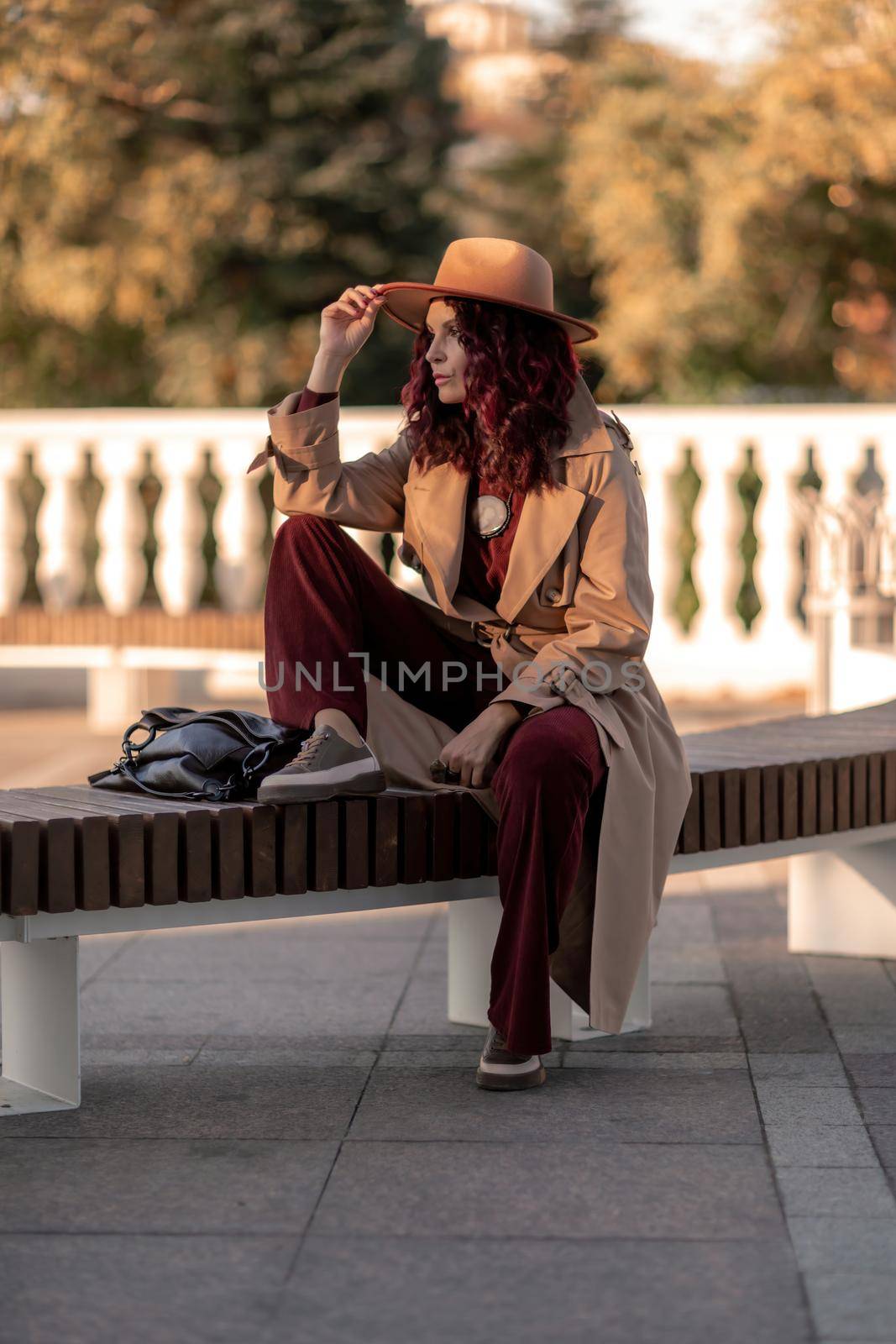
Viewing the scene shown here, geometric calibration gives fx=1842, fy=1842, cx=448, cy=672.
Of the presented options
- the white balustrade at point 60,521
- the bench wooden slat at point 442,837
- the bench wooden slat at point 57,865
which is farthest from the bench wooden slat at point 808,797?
the white balustrade at point 60,521

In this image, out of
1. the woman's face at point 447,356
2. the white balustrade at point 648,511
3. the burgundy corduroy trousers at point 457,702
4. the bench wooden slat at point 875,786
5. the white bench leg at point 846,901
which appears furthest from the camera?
the white balustrade at point 648,511

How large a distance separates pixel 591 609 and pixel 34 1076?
1.45 meters

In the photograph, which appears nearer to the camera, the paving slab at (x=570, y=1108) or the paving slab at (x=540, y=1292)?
the paving slab at (x=540, y=1292)

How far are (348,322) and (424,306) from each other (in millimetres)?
194

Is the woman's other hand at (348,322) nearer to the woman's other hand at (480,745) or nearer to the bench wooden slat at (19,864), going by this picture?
the woman's other hand at (480,745)

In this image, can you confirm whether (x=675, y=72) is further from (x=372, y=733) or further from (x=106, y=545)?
(x=372, y=733)

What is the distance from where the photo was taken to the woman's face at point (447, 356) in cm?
398

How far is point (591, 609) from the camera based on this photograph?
150 inches

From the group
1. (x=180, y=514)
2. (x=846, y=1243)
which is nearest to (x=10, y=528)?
(x=180, y=514)

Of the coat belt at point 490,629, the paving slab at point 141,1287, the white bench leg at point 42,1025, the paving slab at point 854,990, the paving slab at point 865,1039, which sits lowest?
the paving slab at point 854,990

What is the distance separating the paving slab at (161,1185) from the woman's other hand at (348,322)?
169 centimetres

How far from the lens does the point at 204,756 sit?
3.63 meters

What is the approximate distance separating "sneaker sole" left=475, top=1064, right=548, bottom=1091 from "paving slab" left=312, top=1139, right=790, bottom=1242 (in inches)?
13.0

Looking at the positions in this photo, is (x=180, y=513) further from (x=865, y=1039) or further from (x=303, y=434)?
(x=865, y=1039)
